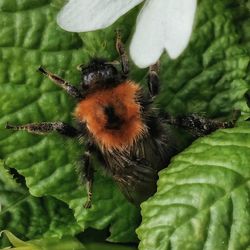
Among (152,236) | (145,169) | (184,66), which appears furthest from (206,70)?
(152,236)

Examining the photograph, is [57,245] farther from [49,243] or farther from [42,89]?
[42,89]

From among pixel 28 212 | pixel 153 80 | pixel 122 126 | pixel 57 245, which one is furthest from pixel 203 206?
pixel 28 212

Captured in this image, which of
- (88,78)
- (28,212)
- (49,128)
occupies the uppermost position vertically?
(88,78)

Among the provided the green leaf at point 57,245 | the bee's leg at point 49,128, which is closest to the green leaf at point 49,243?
the green leaf at point 57,245

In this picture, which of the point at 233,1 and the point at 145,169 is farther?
Answer: the point at 233,1

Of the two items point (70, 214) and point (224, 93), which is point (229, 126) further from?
point (70, 214)

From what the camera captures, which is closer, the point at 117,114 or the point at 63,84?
the point at 117,114

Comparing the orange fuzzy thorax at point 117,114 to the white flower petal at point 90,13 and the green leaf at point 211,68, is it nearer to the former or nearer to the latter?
the white flower petal at point 90,13
